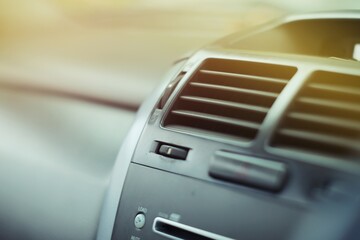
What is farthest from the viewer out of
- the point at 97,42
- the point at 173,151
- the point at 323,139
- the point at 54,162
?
the point at 97,42

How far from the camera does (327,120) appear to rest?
1.09 m

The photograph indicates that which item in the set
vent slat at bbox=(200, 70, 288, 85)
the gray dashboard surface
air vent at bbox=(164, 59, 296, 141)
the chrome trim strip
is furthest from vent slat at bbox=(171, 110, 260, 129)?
the gray dashboard surface

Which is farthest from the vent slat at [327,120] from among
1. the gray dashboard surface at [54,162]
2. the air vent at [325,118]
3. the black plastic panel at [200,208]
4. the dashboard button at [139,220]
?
the gray dashboard surface at [54,162]

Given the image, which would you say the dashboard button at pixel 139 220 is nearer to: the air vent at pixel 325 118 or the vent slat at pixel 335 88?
the air vent at pixel 325 118

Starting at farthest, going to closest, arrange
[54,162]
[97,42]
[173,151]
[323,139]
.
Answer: [97,42] < [54,162] < [173,151] < [323,139]

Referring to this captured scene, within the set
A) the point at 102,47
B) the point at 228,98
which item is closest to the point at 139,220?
the point at 228,98

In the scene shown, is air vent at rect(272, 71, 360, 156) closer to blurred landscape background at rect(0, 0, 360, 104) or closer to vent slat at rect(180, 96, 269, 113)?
vent slat at rect(180, 96, 269, 113)

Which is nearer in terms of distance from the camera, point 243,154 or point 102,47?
point 243,154

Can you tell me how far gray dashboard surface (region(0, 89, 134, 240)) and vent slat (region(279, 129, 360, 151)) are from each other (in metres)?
0.61

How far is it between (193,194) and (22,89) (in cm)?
120

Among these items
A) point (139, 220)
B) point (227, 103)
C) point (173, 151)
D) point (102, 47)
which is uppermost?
point (102, 47)

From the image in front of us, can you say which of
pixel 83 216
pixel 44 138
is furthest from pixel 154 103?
pixel 44 138

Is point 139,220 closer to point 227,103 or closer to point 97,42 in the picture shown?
point 227,103

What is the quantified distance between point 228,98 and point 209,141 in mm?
156
